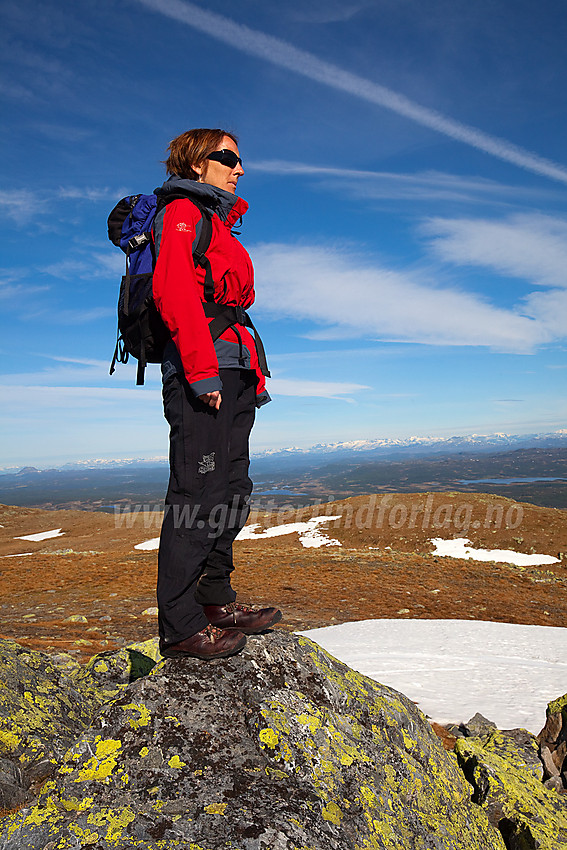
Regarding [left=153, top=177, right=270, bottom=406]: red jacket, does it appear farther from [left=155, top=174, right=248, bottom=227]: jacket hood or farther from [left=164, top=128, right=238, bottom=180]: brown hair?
[left=164, top=128, right=238, bottom=180]: brown hair

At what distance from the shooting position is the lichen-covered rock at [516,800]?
419cm

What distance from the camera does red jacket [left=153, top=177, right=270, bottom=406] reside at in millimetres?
3482

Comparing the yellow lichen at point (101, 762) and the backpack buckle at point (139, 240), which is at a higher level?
the backpack buckle at point (139, 240)

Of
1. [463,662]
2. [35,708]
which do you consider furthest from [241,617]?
[463,662]

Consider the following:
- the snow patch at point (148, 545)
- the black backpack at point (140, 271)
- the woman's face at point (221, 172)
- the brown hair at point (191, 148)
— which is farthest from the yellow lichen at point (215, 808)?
the snow patch at point (148, 545)

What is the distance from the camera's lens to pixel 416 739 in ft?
13.3

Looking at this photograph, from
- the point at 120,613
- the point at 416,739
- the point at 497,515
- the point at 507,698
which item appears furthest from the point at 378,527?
the point at 416,739

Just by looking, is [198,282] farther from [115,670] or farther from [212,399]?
[115,670]

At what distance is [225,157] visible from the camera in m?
4.11

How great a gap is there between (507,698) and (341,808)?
33.0 feet

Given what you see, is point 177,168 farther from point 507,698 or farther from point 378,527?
point 378,527

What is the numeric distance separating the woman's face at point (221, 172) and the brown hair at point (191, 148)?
1.5 inches

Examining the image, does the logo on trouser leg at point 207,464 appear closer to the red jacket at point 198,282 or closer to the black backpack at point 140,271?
the red jacket at point 198,282

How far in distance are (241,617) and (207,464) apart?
147 cm
